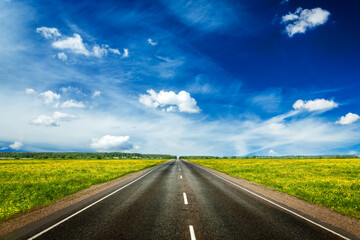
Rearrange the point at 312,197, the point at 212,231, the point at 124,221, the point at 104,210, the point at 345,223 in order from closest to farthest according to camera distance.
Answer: the point at 212,231 → the point at 124,221 → the point at 345,223 → the point at 104,210 → the point at 312,197

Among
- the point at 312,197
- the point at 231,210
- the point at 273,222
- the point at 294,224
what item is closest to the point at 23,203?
the point at 231,210

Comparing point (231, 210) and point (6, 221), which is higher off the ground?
point (231, 210)

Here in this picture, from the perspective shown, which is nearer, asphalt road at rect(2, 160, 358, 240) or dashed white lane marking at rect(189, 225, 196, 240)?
dashed white lane marking at rect(189, 225, 196, 240)

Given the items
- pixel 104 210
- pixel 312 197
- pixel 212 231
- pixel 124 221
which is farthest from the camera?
pixel 312 197

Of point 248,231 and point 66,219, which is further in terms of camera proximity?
point 66,219

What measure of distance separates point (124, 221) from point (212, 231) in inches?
119

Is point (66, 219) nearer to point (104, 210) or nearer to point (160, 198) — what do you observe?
point (104, 210)

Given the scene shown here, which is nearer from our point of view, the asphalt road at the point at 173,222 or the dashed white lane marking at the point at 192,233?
the dashed white lane marking at the point at 192,233

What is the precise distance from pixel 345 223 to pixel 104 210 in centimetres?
944

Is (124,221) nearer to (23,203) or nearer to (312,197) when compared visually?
(23,203)

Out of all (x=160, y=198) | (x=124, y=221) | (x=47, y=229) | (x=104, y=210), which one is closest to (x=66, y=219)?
(x=47, y=229)

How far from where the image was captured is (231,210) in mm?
7867

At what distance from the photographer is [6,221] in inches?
279

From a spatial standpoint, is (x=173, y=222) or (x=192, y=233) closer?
(x=192, y=233)
